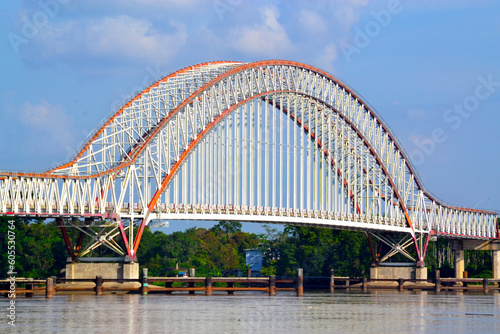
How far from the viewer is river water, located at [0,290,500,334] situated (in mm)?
46406

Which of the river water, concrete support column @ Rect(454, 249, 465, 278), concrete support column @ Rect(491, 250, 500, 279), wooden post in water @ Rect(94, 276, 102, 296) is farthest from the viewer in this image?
concrete support column @ Rect(454, 249, 465, 278)

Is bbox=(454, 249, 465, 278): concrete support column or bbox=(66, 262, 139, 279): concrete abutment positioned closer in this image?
bbox=(66, 262, 139, 279): concrete abutment

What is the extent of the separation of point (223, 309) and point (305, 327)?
1398 cm

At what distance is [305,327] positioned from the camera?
47.8m

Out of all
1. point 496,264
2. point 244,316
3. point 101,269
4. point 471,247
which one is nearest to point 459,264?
point 496,264

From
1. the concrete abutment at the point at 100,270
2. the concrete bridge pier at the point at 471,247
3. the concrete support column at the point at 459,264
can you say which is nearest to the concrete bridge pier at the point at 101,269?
the concrete abutment at the point at 100,270

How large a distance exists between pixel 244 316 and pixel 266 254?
10345 cm

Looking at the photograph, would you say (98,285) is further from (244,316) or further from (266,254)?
(266,254)

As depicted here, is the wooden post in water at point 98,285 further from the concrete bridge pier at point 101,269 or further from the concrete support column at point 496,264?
the concrete support column at point 496,264

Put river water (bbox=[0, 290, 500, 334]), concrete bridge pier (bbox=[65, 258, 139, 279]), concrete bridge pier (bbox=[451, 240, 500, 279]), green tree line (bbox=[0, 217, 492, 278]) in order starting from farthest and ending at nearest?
1. concrete bridge pier (bbox=[451, 240, 500, 279])
2. green tree line (bbox=[0, 217, 492, 278])
3. concrete bridge pier (bbox=[65, 258, 139, 279])
4. river water (bbox=[0, 290, 500, 334])

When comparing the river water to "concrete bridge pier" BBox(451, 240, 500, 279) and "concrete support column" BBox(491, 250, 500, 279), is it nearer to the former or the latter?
"concrete support column" BBox(491, 250, 500, 279)

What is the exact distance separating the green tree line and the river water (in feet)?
143

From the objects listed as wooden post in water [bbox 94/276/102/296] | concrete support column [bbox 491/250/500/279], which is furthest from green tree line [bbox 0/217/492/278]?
wooden post in water [bbox 94/276/102/296]

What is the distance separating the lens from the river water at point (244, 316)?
46406 millimetres
